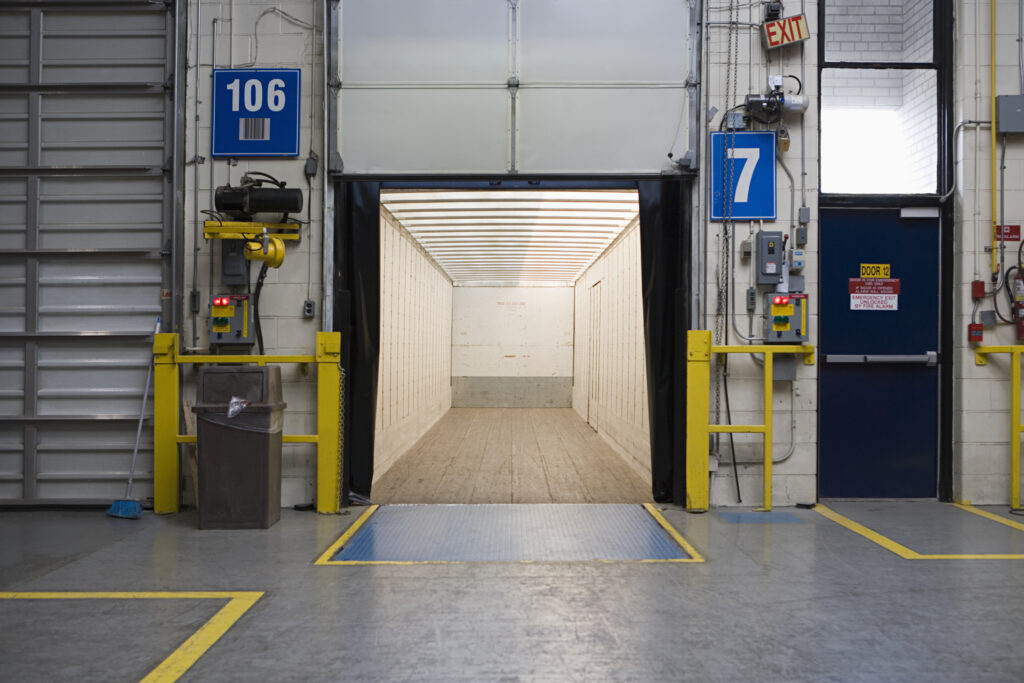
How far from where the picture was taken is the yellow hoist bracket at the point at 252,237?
17.8 ft

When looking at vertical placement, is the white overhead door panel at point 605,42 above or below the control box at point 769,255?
above

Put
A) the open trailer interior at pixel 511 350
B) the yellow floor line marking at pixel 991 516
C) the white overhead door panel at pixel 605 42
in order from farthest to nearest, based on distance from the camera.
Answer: the open trailer interior at pixel 511 350 → the white overhead door panel at pixel 605 42 → the yellow floor line marking at pixel 991 516

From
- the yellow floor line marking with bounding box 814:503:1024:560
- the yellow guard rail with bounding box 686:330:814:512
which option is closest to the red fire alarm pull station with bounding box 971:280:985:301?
the yellow guard rail with bounding box 686:330:814:512

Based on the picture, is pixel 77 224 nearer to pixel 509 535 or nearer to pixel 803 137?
pixel 509 535

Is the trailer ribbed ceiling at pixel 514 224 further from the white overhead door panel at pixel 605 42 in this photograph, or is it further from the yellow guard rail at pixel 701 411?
the yellow guard rail at pixel 701 411

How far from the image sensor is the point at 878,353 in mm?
6109

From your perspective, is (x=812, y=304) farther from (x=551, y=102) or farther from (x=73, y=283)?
(x=73, y=283)

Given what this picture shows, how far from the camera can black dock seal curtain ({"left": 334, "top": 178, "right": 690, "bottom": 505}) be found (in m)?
5.97

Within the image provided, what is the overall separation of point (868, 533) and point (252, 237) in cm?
495

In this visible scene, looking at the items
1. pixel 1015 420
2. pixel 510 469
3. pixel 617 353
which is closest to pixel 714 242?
pixel 1015 420

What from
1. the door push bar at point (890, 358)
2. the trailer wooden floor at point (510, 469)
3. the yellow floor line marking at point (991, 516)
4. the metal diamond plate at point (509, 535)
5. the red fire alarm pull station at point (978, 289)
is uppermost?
the red fire alarm pull station at point (978, 289)

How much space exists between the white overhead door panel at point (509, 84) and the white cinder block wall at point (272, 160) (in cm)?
29

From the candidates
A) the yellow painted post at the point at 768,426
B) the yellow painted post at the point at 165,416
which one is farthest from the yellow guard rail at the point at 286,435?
the yellow painted post at the point at 768,426

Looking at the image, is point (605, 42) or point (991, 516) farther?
point (605, 42)
